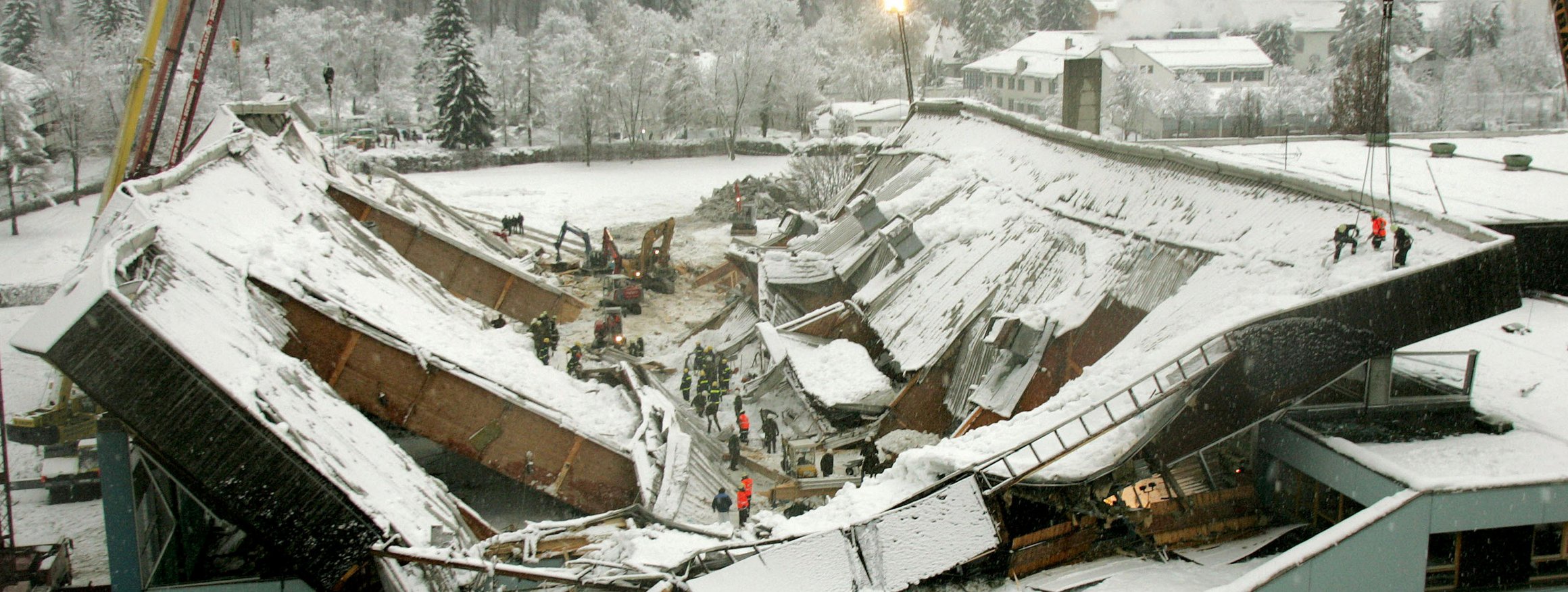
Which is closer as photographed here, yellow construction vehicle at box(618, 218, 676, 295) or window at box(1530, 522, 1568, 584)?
window at box(1530, 522, 1568, 584)

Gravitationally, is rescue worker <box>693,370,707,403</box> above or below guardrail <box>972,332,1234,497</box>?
below

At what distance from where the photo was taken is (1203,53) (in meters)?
45.9

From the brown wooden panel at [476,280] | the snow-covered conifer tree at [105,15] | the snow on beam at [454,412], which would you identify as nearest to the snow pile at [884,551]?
the snow on beam at [454,412]

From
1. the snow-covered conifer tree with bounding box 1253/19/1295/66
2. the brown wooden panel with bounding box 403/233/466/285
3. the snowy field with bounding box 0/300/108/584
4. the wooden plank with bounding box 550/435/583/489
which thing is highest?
the snow-covered conifer tree with bounding box 1253/19/1295/66

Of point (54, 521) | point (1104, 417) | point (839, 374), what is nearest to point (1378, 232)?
point (1104, 417)

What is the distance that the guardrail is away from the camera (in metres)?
8.35

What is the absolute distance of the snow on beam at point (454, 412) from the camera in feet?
37.3

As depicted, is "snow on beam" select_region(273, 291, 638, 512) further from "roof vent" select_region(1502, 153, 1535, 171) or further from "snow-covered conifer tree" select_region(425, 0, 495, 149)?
"snow-covered conifer tree" select_region(425, 0, 495, 149)

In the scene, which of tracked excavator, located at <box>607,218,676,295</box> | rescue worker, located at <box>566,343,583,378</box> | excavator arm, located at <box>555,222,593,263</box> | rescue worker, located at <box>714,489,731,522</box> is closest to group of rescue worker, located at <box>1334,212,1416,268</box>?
rescue worker, located at <box>714,489,731,522</box>

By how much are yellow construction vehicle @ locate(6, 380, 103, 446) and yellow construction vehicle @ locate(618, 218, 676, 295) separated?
1292cm

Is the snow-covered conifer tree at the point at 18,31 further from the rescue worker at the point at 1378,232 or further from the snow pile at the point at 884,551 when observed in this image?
the rescue worker at the point at 1378,232

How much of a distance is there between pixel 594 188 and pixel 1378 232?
37579mm

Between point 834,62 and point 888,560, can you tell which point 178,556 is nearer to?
point 888,560

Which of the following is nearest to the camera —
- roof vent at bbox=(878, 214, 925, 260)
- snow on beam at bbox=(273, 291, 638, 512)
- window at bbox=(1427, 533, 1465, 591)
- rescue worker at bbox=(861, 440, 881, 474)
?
window at bbox=(1427, 533, 1465, 591)
